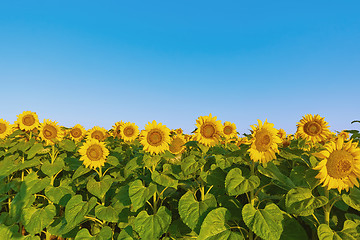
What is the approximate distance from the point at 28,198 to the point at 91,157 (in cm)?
164

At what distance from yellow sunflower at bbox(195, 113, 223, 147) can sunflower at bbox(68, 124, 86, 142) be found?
21.5 ft

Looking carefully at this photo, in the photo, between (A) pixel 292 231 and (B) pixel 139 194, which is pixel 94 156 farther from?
(A) pixel 292 231

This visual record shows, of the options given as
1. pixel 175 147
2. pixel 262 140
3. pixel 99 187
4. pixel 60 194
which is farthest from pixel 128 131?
pixel 262 140

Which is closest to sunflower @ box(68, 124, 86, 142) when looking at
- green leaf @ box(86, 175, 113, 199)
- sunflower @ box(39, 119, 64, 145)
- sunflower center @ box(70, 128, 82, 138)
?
sunflower center @ box(70, 128, 82, 138)

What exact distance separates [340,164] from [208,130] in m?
2.41

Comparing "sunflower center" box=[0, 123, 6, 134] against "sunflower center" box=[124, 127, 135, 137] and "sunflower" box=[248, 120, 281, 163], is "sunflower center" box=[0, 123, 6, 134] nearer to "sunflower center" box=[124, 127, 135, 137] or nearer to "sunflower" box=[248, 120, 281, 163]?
"sunflower center" box=[124, 127, 135, 137]

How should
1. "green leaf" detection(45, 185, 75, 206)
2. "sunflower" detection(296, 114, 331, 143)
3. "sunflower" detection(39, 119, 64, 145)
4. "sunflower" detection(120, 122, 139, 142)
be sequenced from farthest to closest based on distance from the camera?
"sunflower" detection(120, 122, 139, 142), "sunflower" detection(39, 119, 64, 145), "sunflower" detection(296, 114, 331, 143), "green leaf" detection(45, 185, 75, 206)

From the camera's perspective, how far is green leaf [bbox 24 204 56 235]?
198 inches

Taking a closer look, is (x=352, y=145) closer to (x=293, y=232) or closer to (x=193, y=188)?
(x=293, y=232)

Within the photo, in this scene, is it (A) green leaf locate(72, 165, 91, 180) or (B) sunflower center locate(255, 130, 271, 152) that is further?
(A) green leaf locate(72, 165, 91, 180)

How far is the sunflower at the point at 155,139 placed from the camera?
5.11 metres

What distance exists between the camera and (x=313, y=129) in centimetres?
568

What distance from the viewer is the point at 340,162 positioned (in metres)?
3.25

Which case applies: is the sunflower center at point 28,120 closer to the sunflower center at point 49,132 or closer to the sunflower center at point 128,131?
the sunflower center at point 49,132
